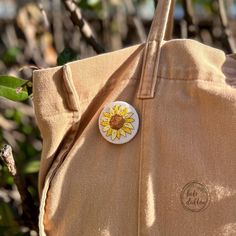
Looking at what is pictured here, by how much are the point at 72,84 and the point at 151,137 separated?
0.50 feet

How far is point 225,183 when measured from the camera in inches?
33.6

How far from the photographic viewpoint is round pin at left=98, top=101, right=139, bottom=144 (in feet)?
2.99

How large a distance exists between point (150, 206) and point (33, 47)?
1569mm

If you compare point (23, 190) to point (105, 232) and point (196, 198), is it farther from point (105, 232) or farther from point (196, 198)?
point (196, 198)

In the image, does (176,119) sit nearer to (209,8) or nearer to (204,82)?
(204,82)

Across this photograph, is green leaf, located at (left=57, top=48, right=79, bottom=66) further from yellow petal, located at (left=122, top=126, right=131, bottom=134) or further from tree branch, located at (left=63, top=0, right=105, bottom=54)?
yellow petal, located at (left=122, top=126, right=131, bottom=134)

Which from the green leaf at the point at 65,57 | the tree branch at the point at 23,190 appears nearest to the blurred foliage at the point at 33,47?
the green leaf at the point at 65,57

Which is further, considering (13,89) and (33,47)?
(33,47)

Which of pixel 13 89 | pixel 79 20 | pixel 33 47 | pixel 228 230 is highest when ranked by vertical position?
pixel 33 47

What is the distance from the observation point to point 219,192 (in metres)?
0.85

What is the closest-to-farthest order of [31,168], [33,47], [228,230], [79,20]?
[228,230] < [79,20] < [31,168] < [33,47]

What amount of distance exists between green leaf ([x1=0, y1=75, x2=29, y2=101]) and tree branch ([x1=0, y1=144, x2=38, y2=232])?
0.34 feet

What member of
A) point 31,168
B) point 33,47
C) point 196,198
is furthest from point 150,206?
point 33,47

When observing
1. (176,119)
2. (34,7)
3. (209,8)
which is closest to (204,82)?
(176,119)
